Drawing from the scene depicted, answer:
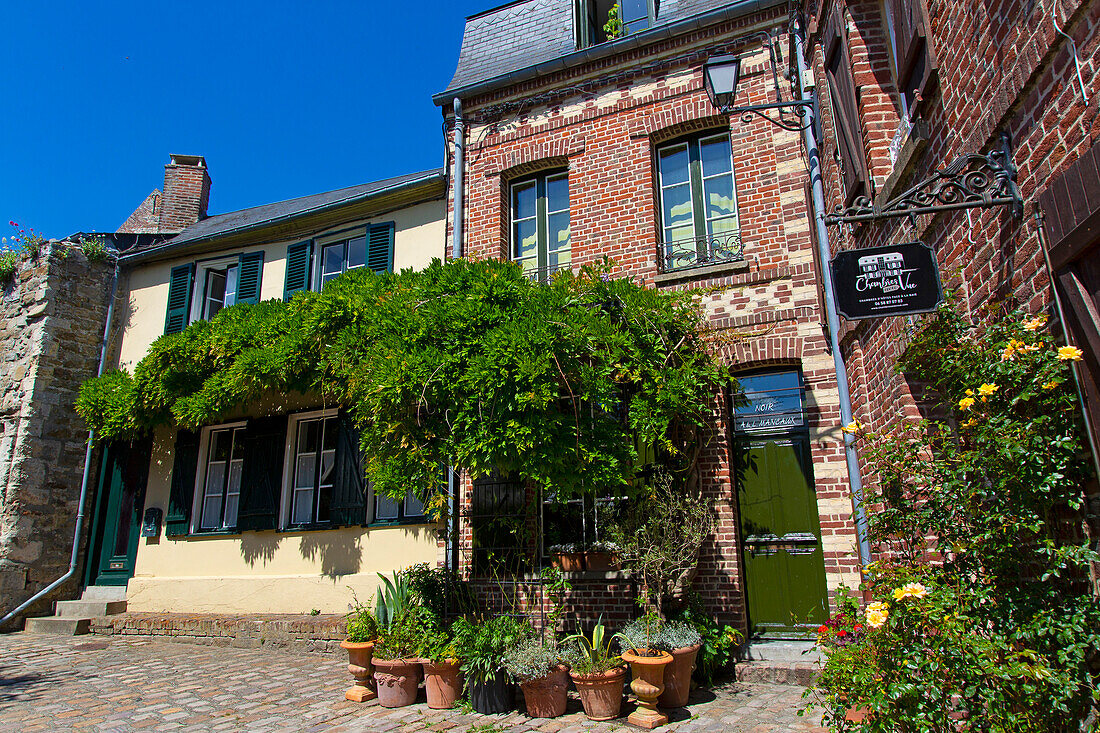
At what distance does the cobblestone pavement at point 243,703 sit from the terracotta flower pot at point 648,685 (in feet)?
0.39

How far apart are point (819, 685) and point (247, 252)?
10.2 metres

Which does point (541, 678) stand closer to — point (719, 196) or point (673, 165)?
point (719, 196)

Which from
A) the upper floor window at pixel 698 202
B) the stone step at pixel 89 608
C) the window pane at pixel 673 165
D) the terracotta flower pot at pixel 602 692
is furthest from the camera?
the stone step at pixel 89 608

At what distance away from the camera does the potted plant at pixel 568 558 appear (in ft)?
22.8

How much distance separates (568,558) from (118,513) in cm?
784

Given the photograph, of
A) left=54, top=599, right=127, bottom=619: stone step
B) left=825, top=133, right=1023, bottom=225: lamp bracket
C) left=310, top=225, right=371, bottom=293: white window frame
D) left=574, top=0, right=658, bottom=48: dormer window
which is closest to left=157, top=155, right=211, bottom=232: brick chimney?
left=310, top=225, right=371, bottom=293: white window frame

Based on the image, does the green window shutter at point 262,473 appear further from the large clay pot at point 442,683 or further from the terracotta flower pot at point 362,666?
the large clay pot at point 442,683

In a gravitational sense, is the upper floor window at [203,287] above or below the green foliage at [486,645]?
above

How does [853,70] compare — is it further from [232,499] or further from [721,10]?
[232,499]

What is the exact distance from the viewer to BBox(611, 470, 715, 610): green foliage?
5.80 metres

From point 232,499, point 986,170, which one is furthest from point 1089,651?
point 232,499

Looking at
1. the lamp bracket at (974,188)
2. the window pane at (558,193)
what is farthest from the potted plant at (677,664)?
the window pane at (558,193)

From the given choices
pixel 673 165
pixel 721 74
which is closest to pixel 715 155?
pixel 673 165

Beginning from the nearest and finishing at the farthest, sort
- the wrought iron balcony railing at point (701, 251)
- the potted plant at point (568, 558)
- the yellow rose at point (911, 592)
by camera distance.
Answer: the yellow rose at point (911, 592) → the potted plant at point (568, 558) → the wrought iron balcony railing at point (701, 251)
